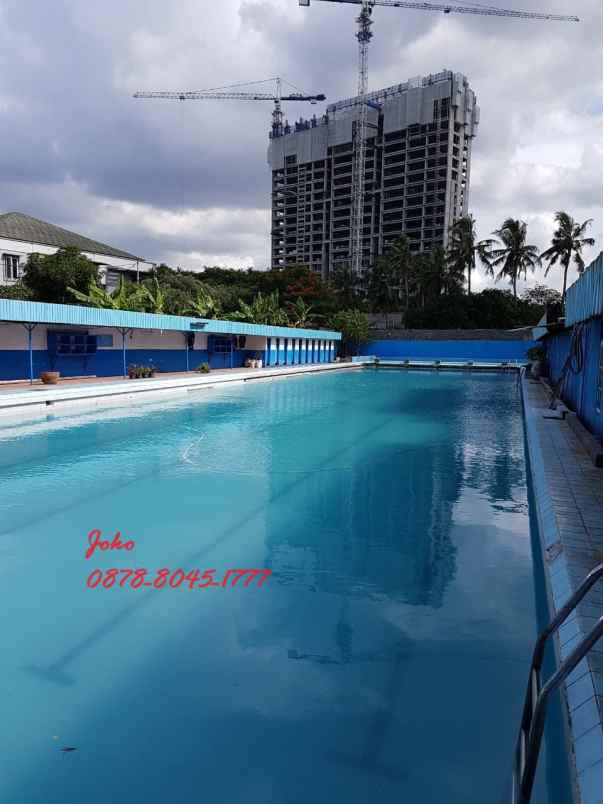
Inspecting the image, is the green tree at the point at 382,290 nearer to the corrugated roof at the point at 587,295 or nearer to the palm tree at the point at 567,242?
the palm tree at the point at 567,242

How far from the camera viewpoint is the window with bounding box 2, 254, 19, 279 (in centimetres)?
3975

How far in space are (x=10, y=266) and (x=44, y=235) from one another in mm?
5251

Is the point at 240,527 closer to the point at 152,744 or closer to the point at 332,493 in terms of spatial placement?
the point at 332,493

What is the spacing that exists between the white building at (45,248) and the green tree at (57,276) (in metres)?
4.07

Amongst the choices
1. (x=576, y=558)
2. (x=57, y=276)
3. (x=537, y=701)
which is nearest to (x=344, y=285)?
(x=57, y=276)

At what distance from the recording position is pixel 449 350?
150 ft

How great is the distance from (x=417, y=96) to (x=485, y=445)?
4297 inches

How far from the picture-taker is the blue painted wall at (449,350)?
43.7 m

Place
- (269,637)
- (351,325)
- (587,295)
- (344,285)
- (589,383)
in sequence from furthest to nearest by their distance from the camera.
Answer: (344,285)
(351,325)
(589,383)
(587,295)
(269,637)

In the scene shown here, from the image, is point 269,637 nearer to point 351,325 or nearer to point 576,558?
point 576,558

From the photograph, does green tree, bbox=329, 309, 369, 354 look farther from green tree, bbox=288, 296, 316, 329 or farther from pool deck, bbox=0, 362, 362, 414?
pool deck, bbox=0, 362, 362, 414

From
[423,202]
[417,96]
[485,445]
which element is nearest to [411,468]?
[485,445]

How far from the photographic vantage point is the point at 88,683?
12.0ft

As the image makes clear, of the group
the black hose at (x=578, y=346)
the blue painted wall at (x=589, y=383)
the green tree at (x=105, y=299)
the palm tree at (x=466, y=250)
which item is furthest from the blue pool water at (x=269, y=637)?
the palm tree at (x=466, y=250)
